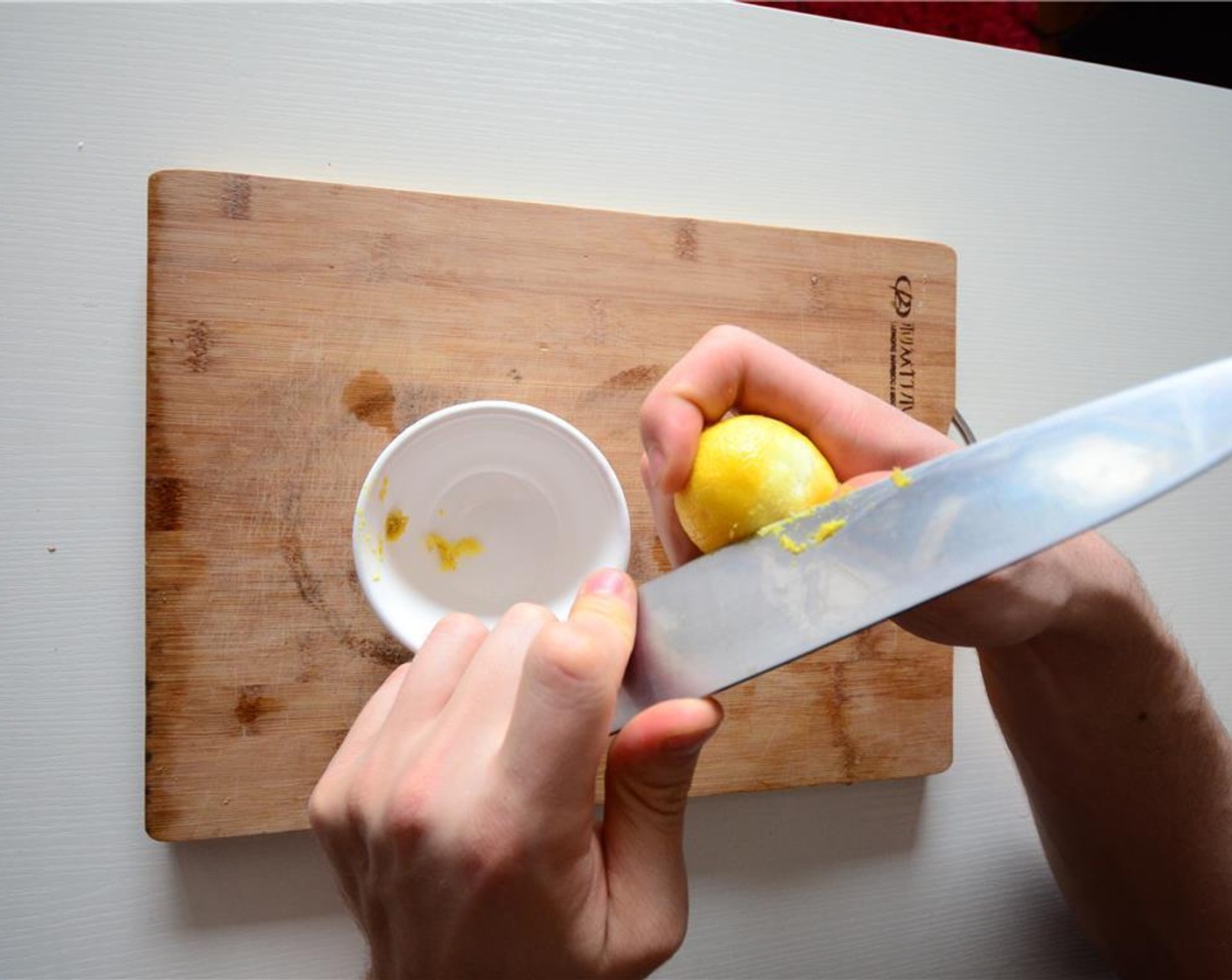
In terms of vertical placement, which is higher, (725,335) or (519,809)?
(725,335)

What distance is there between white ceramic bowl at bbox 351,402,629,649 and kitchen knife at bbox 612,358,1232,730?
0.84 ft

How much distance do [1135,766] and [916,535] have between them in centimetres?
56

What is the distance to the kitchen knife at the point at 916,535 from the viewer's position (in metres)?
0.55

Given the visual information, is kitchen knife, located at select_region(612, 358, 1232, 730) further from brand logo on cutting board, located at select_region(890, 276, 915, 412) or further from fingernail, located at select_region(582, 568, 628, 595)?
brand logo on cutting board, located at select_region(890, 276, 915, 412)

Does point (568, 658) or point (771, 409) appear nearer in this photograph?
point (568, 658)

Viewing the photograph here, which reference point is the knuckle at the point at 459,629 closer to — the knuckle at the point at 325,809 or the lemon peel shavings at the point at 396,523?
the knuckle at the point at 325,809

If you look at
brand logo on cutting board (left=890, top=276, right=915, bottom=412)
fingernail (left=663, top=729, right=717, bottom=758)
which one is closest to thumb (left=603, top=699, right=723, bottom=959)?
fingernail (left=663, top=729, right=717, bottom=758)

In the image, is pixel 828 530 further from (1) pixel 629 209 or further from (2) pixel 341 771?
(1) pixel 629 209

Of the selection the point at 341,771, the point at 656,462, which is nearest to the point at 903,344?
the point at 656,462

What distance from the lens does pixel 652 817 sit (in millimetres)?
623

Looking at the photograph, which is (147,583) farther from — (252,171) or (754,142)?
(754,142)

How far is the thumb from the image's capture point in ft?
1.94

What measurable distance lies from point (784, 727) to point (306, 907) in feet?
2.12

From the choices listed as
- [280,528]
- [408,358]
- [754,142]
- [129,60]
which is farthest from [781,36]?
[280,528]
